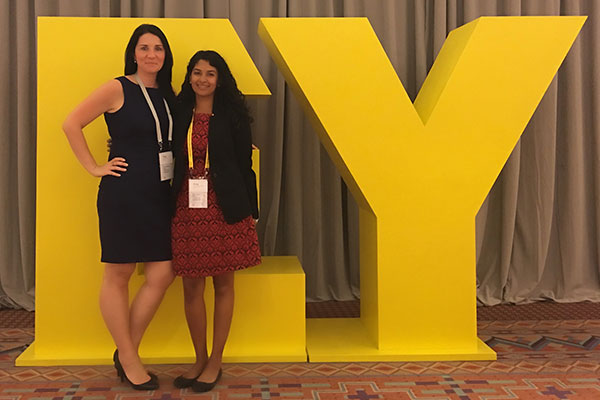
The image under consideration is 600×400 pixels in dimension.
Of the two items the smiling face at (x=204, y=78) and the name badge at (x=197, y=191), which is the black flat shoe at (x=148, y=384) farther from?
the smiling face at (x=204, y=78)

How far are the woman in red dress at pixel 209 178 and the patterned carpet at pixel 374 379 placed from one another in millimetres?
221

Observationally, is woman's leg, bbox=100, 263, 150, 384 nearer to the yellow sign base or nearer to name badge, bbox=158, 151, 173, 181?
the yellow sign base

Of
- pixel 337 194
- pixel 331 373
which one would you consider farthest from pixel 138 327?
pixel 337 194

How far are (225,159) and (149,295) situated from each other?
2.11 feet

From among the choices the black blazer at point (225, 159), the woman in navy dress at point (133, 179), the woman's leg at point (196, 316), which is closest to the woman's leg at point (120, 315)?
the woman in navy dress at point (133, 179)

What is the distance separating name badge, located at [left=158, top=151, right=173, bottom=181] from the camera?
7.40 ft

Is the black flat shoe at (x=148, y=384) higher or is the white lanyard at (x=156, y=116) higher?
the white lanyard at (x=156, y=116)

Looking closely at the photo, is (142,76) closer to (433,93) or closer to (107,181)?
(107,181)

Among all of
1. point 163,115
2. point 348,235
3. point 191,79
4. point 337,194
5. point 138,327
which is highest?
point 191,79

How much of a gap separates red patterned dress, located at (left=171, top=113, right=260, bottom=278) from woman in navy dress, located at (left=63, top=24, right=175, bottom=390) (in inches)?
2.6

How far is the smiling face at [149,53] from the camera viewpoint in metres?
2.27

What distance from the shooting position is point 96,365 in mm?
2559

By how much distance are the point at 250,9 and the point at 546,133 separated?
2.03m

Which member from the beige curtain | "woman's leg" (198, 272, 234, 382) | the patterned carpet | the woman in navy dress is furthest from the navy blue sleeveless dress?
the beige curtain
